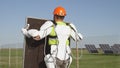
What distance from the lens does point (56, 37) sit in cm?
795

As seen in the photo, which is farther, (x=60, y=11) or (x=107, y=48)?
(x=107, y=48)

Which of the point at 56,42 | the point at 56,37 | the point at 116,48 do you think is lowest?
the point at 56,42

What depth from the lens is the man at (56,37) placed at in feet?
25.6

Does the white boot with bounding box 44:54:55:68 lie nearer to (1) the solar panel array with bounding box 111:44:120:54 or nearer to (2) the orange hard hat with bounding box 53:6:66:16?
(2) the orange hard hat with bounding box 53:6:66:16

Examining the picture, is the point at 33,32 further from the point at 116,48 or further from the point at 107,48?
the point at 107,48

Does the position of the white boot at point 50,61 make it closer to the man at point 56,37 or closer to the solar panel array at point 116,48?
the man at point 56,37

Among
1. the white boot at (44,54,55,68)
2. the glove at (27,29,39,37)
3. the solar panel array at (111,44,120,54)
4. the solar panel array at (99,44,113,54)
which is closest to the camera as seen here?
the glove at (27,29,39,37)

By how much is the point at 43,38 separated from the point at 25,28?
53 cm

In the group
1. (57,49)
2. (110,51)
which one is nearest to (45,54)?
(57,49)

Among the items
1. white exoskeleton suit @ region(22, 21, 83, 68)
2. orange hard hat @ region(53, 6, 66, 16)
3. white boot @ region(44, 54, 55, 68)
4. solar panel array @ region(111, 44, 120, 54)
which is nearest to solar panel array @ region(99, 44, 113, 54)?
solar panel array @ region(111, 44, 120, 54)

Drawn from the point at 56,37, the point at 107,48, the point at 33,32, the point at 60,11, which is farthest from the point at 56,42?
the point at 107,48

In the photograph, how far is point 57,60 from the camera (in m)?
7.96

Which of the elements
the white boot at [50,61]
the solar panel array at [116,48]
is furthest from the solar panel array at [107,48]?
the white boot at [50,61]

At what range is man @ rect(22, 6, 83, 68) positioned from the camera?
782cm
